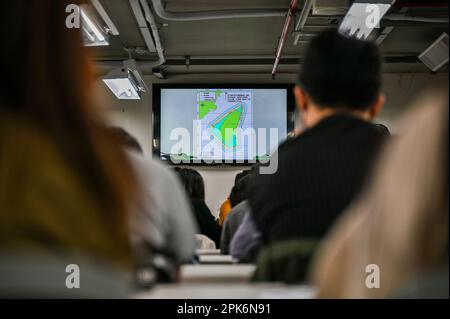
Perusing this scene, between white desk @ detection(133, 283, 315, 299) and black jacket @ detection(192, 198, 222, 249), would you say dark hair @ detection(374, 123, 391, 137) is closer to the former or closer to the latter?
white desk @ detection(133, 283, 315, 299)

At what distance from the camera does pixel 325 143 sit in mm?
842

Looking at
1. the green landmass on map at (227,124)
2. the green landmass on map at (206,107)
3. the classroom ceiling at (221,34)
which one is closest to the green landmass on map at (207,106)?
the green landmass on map at (206,107)

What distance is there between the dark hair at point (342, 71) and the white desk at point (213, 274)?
37 centimetres

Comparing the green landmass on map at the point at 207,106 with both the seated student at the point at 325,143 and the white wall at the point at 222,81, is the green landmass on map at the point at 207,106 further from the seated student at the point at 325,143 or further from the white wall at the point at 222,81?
the seated student at the point at 325,143

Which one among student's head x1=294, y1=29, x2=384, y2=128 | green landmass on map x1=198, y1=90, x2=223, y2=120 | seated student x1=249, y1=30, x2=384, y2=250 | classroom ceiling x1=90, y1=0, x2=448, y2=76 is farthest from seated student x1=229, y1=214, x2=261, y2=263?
green landmass on map x1=198, y1=90, x2=223, y2=120

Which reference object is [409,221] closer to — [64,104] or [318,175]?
[318,175]

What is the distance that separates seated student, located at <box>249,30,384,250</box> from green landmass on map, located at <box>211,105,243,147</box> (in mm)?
2570

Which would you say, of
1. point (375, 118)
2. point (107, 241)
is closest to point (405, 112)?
point (375, 118)

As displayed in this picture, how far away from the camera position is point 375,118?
87 centimetres

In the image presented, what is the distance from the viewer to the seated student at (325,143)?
82 centimetres

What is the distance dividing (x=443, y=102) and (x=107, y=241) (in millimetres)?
480
